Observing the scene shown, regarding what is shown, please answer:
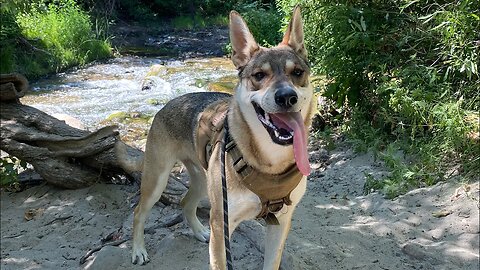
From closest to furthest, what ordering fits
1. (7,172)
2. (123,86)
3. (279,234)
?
(279,234) < (7,172) < (123,86)

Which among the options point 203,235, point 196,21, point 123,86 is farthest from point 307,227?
point 196,21

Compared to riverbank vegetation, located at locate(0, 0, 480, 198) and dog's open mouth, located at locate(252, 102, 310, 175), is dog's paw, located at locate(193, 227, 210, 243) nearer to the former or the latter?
dog's open mouth, located at locate(252, 102, 310, 175)

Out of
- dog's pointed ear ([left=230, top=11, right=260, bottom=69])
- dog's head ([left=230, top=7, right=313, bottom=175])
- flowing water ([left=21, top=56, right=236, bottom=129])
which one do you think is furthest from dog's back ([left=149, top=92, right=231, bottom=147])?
flowing water ([left=21, top=56, right=236, bottom=129])

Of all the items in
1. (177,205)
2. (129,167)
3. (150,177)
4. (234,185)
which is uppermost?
(234,185)

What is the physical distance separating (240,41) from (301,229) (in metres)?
2.02

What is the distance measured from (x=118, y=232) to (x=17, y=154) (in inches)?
78.9

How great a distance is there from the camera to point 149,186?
4.36m

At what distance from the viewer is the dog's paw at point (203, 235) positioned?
14.9ft

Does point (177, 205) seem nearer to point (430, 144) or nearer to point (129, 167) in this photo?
point (129, 167)

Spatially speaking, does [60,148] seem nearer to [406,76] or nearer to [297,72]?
[297,72]

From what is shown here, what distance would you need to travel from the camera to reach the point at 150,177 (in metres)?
4.34

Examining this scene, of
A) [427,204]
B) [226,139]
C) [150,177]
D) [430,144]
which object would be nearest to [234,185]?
[226,139]

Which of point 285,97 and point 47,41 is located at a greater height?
point 285,97

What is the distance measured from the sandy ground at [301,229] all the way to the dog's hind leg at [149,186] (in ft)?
0.38
